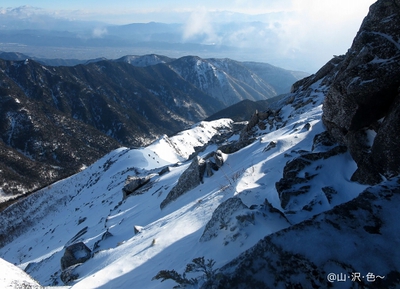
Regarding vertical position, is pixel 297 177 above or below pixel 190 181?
above

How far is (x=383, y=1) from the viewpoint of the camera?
26.3ft

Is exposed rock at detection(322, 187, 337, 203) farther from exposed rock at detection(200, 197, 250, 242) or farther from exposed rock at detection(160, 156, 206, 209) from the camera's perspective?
exposed rock at detection(160, 156, 206, 209)

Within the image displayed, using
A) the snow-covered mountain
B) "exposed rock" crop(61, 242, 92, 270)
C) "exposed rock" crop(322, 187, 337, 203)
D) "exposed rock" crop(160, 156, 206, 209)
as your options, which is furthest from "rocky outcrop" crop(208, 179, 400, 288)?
"exposed rock" crop(61, 242, 92, 270)

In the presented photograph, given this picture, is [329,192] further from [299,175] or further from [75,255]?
[75,255]

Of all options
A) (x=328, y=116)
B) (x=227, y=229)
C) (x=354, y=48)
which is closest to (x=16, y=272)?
(x=227, y=229)

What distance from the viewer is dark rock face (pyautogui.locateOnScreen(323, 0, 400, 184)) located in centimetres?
620

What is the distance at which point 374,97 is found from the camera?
22.3 feet

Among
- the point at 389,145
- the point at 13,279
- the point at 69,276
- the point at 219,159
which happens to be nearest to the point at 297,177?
the point at 389,145

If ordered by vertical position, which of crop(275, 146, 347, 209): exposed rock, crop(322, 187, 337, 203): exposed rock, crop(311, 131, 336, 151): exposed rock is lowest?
crop(322, 187, 337, 203): exposed rock

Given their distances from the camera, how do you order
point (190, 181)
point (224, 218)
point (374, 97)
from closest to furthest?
1. point (224, 218)
2. point (374, 97)
3. point (190, 181)

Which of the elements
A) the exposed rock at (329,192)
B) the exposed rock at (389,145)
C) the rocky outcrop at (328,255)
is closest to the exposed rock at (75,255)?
the exposed rock at (329,192)

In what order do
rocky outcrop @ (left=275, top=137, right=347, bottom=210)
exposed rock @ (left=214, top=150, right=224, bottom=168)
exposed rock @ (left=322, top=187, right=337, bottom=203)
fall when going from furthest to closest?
exposed rock @ (left=214, top=150, right=224, bottom=168), rocky outcrop @ (left=275, top=137, right=347, bottom=210), exposed rock @ (left=322, top=187, right=337, bottom=203)

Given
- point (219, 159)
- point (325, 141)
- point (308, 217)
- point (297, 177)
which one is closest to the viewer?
point (308, 217)

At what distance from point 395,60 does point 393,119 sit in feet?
5.91
